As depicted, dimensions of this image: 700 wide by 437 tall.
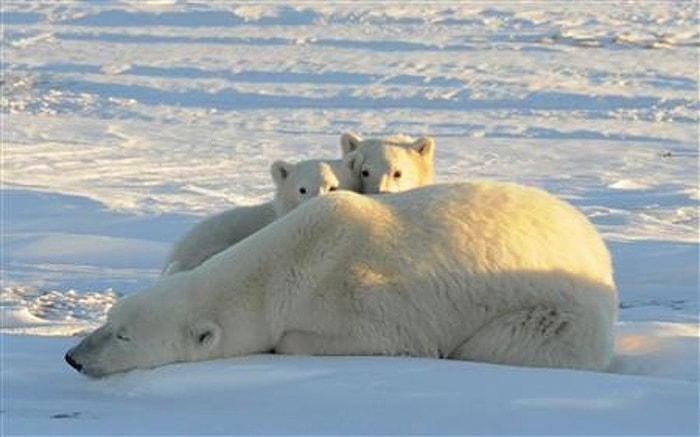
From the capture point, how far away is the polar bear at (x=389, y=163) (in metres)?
6.30

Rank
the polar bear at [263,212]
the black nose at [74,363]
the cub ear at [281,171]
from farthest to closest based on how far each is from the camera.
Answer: the cub ear at [281,171], the polar bear at [263,212], the black nose at [74,363]

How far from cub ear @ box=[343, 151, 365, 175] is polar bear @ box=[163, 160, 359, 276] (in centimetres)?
2

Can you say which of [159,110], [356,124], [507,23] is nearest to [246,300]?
[356,124]

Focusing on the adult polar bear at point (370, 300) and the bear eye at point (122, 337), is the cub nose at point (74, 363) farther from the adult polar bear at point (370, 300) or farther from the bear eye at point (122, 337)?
the bear eye at point (122, 337)

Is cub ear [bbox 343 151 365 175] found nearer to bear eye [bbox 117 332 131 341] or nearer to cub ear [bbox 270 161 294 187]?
cub ear [bbox 270 161 294 187]

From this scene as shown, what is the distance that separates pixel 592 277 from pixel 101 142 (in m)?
10.8

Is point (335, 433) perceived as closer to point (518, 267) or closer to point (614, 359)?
point (518, 267)

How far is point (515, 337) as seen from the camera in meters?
4.45

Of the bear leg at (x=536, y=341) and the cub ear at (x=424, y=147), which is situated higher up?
the cub ear at (x=424, y=147)

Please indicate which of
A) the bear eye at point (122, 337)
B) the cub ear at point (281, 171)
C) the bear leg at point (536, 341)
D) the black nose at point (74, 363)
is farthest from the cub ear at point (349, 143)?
the black nose at point (74, 363)

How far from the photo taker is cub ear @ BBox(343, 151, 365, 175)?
639cm

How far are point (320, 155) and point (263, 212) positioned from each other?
24.9 feet

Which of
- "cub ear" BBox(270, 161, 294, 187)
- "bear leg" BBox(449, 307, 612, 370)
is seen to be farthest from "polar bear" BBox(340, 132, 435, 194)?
"bear leg" BBox(449, 307, 612, 370)

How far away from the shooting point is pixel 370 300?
4.38m
